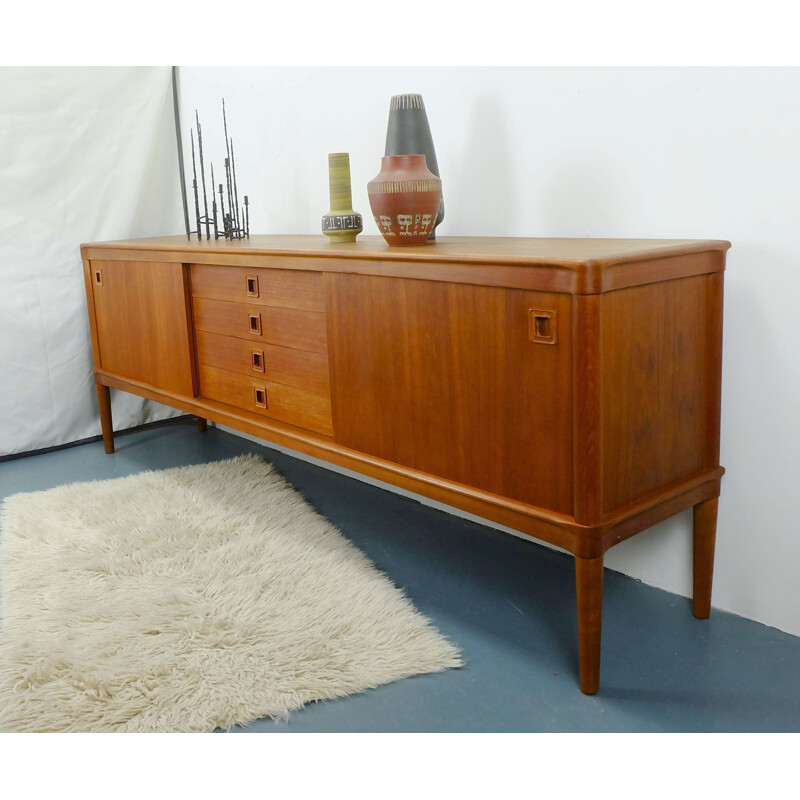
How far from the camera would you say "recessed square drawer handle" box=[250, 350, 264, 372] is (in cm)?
222

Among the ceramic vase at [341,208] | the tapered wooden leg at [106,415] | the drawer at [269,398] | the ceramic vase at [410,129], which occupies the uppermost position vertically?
the ceramic vase at [410,129]

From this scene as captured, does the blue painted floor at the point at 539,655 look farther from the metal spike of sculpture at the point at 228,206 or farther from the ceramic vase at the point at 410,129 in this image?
the metal spike of sculpture at the point at 228,206

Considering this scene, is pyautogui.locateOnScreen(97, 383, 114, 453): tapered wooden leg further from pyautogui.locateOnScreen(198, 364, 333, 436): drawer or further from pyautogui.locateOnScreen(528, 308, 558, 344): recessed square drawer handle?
pyautogui.locateOnScreen(528, 308, 558, 344): recessed square drawer handle

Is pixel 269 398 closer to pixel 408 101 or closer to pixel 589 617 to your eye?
pixel 408 101

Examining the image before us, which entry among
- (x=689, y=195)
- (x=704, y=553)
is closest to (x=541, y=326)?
(x=689, y=195)

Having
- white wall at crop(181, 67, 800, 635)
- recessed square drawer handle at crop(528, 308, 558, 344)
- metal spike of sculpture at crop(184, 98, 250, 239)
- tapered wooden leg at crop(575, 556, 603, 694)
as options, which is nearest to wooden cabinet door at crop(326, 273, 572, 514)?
recessed square drawer handle at crop(528, 308, 558, 344)

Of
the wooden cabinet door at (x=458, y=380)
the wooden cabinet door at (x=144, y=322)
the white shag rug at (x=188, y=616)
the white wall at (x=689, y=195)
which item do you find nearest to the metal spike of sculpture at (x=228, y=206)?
the wooden cabinet door at (x=144, y=322)

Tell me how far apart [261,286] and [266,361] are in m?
0.20

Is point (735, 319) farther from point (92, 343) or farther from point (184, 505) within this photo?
point (92, 343)

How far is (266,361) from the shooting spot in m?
2.20

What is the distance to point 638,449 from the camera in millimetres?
1513

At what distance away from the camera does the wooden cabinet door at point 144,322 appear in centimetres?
252

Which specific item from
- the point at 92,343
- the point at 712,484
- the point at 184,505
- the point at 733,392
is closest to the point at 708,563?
the point at 712,484

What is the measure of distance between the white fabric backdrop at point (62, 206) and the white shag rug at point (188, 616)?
0.74m
